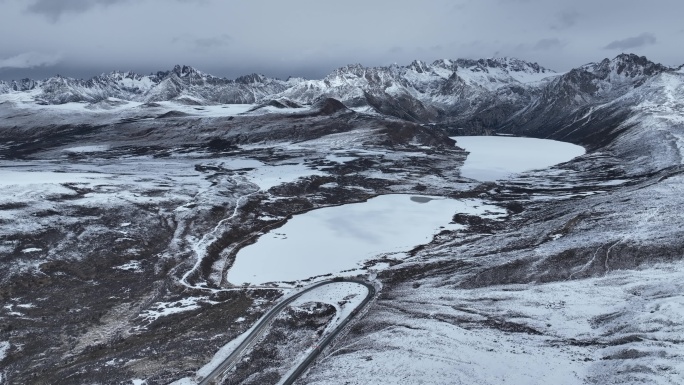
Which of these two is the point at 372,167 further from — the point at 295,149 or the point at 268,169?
the point at 295,149

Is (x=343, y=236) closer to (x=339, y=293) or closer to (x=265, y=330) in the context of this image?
(x=339, y=293)

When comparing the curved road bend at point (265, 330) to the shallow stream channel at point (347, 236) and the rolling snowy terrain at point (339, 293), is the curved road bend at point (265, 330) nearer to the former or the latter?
the rolling snowy terrain at point (339, 293)

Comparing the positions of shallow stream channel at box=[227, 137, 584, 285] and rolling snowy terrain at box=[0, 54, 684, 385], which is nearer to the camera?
rolling snowy terrain at box=[0, 54, 684, 385]

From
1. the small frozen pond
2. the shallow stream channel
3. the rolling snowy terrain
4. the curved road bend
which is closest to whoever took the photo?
the rolling snowy terrain

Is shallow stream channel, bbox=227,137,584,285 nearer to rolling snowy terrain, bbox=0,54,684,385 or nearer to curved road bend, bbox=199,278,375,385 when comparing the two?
rolling snowy terrain, bbox=0,54,684,385

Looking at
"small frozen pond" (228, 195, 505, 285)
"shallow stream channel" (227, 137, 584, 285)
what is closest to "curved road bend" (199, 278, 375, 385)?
"shallow stream channel" (227, 137, 584, 285)

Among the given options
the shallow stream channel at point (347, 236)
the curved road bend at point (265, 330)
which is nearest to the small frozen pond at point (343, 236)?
the shallow stream channel at point (347, 236)

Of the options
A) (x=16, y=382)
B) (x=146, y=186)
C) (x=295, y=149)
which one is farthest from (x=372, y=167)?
(x=16, y=382)
